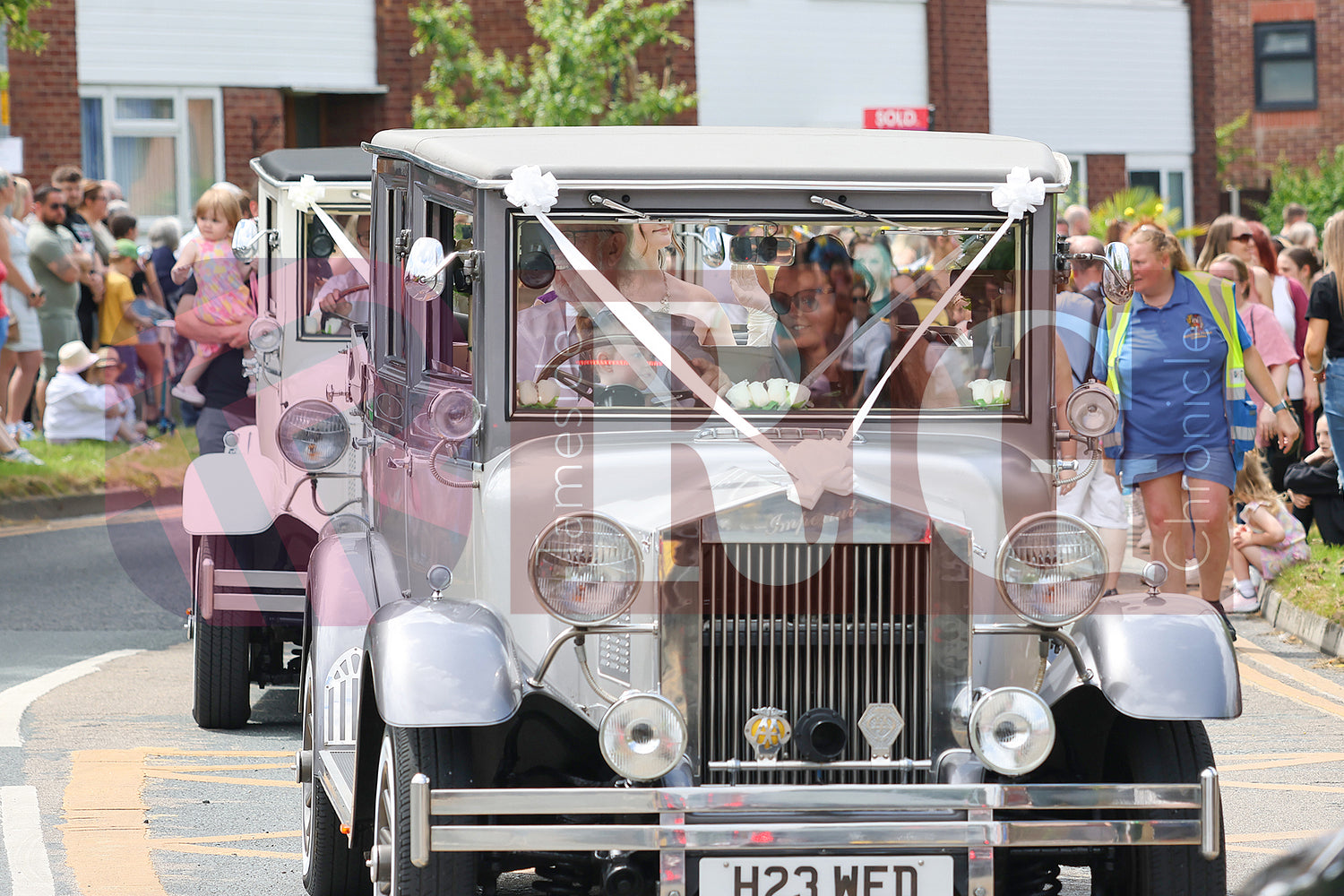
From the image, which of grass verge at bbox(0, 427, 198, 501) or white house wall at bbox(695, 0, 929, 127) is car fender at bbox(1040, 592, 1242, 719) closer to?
grass verge at bbox(0, 427, 198, 501)

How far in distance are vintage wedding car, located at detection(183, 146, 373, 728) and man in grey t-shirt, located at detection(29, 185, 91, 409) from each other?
7.40m

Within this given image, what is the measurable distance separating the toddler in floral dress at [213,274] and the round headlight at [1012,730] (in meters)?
5.71

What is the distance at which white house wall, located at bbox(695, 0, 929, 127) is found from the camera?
24.9 m

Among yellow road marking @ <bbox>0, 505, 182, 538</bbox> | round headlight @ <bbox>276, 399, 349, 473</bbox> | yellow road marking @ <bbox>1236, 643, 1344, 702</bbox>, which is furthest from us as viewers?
yellow road marking @ <bbox>0, 505, 182, 538</bbox>

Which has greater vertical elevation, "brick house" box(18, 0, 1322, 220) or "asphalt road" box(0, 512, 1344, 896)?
"brick house" box(18, 0, 1322, 220)

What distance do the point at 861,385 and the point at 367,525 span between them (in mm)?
1827

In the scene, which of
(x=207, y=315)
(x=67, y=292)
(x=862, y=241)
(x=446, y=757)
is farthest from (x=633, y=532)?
(x=67, y=292)

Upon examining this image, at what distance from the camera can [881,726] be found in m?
4.17

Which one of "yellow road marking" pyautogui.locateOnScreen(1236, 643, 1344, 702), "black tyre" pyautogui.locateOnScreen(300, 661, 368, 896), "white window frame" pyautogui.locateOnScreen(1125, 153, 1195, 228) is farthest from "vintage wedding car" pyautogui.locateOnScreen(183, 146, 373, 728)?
"white window frame" pyautogui.locateOnScreen(1125, 153, 1195, 228)

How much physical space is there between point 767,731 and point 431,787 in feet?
2.41

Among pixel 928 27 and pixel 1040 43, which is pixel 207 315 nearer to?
pixel 928 27

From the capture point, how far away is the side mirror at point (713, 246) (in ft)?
15.7

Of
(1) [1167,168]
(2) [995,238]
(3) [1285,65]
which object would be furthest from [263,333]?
(3) [1285,65]

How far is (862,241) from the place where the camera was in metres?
4.88
